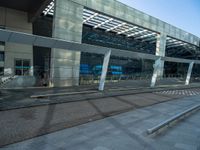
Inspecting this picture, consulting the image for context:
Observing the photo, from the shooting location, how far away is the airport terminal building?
45.1ft

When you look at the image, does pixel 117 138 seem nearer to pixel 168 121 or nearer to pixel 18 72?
pixel 168 121

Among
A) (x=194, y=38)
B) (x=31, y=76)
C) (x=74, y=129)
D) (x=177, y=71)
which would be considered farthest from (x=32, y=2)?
(x=177, y=71)

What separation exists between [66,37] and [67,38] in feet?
0.47

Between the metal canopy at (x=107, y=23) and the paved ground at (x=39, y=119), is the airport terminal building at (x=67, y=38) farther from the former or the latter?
the paved ground at (x=39, y=119)

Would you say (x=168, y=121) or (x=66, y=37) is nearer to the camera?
(x=168, y=121)

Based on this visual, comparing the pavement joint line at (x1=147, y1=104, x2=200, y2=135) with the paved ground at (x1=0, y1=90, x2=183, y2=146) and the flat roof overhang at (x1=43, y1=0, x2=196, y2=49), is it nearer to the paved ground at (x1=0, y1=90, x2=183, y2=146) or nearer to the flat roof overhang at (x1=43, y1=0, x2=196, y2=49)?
the paved ground at (x1=0, y1=90, x2=183, y2=146)

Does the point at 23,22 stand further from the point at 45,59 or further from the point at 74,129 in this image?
the point at 74,129

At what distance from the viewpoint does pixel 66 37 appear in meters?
16.3

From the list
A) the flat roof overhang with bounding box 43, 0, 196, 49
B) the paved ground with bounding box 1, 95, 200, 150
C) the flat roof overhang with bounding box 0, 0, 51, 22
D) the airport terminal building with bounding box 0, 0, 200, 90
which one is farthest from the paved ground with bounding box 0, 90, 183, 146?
the flat roof overhang with bounding box 43, 0, 196, 49

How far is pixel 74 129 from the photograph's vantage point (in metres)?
5.24

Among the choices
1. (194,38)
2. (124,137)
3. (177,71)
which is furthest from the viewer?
(177,71)

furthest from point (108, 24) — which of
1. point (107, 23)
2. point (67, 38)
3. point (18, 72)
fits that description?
point (18, 72)

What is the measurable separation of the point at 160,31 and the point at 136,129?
24471 mm

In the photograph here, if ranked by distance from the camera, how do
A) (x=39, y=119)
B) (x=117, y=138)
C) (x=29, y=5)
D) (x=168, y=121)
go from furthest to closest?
(x=29, y=5) < (x=39, y=119) < (x=168, y=121) < (x=117, y=138)
